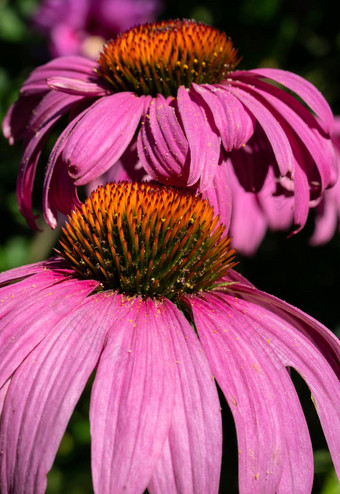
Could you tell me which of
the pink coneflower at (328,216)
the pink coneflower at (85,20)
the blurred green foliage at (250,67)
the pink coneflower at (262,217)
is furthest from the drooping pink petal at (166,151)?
the pink coneflower at (85,20)

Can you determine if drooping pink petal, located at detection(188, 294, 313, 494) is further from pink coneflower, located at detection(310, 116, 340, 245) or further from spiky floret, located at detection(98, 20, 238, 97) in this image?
pink coneflower, located at detection(310, 116, 340, 245)

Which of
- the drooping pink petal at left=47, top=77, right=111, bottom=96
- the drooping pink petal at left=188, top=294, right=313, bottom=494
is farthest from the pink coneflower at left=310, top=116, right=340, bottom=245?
the drooping pink petal at left=188, top=294, right=313, bottom=494

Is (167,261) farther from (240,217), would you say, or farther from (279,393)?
(240,217)

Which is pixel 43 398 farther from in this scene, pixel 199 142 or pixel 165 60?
pixel 165 60

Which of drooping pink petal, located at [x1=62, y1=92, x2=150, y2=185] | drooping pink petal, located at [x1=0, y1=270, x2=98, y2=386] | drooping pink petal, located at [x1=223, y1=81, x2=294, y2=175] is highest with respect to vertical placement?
drooping pink petal, located at [x1=62, y1=92, x2=150, y2=185]

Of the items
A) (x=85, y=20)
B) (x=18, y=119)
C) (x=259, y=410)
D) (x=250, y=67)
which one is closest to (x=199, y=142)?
(x=259, y=410)
